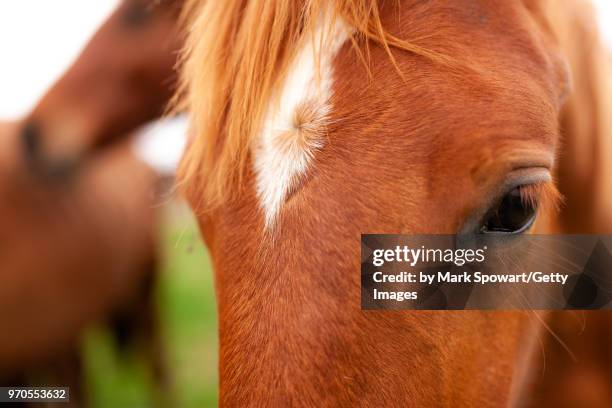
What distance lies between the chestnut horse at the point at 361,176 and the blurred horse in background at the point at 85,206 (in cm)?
91

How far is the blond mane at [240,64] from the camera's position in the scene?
0.68 metres

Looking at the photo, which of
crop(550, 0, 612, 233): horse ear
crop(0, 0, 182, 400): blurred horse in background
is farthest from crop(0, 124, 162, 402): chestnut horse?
crop(550, 0, 612, 233): horse ear

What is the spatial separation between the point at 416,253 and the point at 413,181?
8cm

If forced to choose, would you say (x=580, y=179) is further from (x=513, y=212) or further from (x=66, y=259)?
(x=66, y=259)

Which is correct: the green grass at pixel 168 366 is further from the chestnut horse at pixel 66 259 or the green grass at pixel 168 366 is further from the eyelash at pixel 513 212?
the eyelash at pixel 513 212

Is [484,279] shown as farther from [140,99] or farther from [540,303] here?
[140,99]

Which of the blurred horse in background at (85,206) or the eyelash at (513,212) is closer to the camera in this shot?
the eyelash at (513,212)

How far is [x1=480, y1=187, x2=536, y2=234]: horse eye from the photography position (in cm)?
65

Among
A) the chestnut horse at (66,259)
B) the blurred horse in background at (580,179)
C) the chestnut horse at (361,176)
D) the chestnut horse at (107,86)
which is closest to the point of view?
the chestnut horse at (361,176)

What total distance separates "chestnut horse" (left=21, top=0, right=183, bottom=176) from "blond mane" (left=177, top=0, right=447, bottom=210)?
1.08 metres

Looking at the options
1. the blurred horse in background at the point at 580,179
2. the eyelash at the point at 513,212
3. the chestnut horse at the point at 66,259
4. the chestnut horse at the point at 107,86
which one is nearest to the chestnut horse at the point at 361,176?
the eyelash at the point at 513,212

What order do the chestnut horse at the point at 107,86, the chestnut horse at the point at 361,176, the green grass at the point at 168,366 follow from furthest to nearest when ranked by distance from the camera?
the green grass at the point at 168,366 → the chestnut horse at the point at 107,86 → the chestnut horse at the point at 361,176

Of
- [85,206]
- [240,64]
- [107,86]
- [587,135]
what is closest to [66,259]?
[85,206]

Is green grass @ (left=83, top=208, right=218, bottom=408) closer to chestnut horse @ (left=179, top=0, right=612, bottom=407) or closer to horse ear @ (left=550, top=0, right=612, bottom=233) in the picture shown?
horse ear @ (left=550, top=0, right=612, bottom=233)
